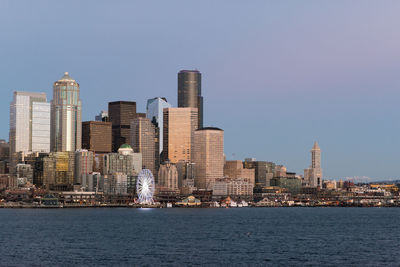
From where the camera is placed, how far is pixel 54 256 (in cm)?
9069

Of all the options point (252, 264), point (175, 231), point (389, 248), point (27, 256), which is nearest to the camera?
point (252, 264)

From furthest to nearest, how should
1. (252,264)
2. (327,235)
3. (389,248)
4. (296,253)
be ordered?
(327,235), (389,248), (296,253), (252,264)

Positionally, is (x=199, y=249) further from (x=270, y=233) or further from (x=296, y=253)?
(x=270, y=233)

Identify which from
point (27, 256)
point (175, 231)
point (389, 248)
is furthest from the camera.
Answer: point (175, 231)

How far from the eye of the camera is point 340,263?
8500 centimetres

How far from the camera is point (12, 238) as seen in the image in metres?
118

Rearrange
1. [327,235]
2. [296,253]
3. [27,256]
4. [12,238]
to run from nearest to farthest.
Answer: [27,256] < [296,253] < [12,238] < [327,235]

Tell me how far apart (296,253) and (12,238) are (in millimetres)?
50102

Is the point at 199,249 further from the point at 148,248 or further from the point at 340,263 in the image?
the point at 340,263

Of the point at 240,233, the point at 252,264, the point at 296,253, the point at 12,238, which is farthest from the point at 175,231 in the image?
the point at 252,264

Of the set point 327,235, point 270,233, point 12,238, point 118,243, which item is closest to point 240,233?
point 270,233

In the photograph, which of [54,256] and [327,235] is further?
[327,235]

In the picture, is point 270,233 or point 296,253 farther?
point 270,233

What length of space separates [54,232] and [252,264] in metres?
59.7
